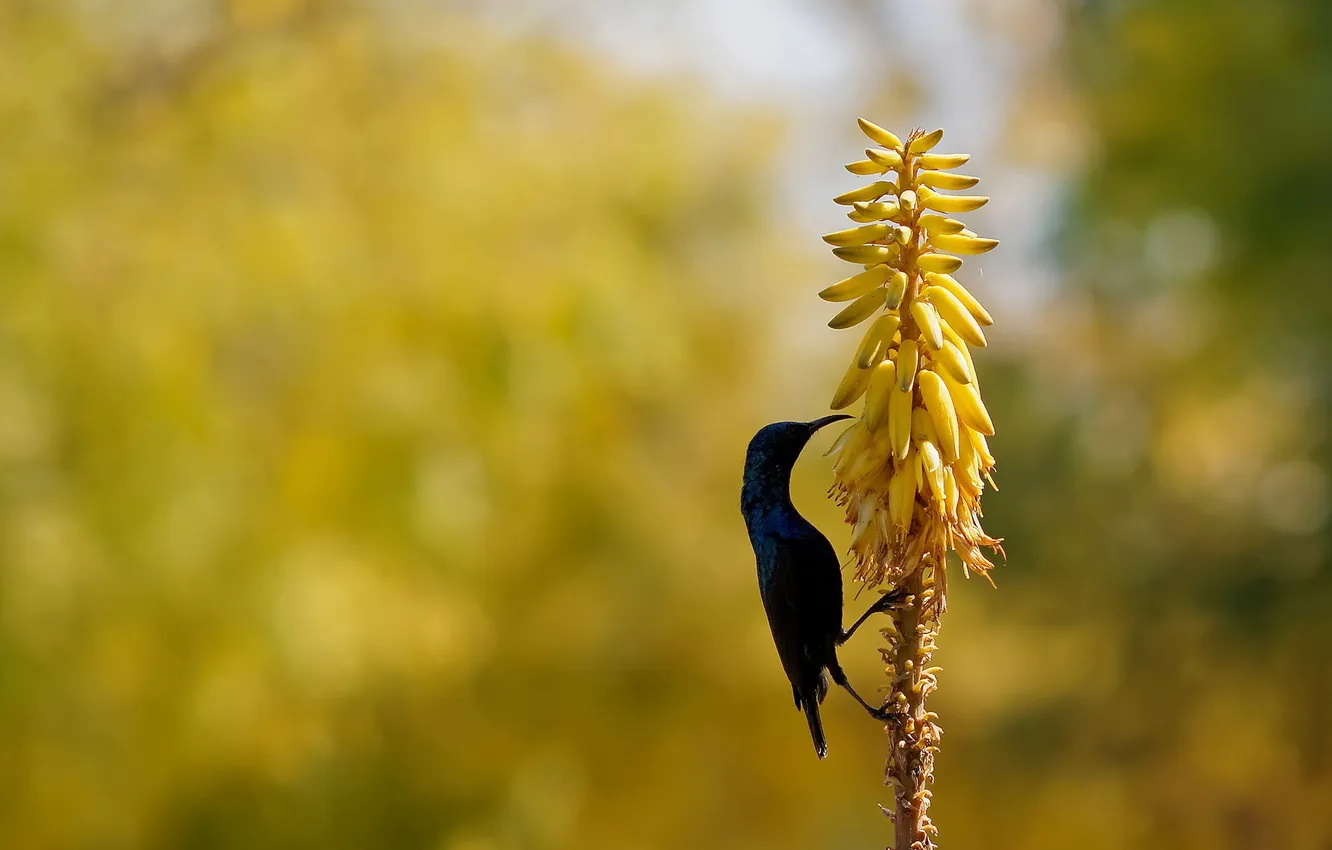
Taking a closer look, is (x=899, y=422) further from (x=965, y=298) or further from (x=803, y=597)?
(x=803, y=597)

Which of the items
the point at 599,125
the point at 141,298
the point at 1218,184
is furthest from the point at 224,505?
the point at 1218,184

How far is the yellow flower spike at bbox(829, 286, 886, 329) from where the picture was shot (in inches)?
69.6

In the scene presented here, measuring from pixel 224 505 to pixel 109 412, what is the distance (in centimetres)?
97

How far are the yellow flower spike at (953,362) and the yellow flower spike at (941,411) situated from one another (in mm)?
23

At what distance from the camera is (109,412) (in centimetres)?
823

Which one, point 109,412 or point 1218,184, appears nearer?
point 109,412

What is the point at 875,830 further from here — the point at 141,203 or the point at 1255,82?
the point at 141,203

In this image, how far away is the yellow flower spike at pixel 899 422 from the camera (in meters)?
1.78

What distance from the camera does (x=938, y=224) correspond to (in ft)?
5.77

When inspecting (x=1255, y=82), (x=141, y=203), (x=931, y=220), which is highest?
(x=1255, y=82)

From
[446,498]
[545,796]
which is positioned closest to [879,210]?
[446,498]

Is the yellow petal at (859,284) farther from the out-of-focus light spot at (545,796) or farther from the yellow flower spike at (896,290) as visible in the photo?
the out-of-focus light spot at (545,796)

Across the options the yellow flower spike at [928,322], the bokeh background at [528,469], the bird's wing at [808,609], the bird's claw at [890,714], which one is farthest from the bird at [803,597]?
the bokeh background at [528,469]

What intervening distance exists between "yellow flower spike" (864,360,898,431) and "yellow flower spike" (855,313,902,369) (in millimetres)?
20
